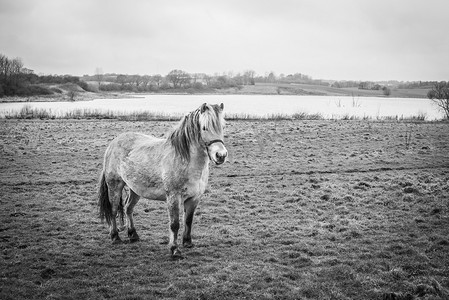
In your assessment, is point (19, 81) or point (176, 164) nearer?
point (176, 164)

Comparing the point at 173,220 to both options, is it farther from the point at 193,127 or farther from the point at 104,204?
the point at 104,204

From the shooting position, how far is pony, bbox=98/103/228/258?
580 cm

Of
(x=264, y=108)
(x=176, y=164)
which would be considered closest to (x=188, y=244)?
(x=176, y=164)

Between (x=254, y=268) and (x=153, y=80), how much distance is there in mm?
127536

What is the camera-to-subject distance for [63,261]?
19.8 ft

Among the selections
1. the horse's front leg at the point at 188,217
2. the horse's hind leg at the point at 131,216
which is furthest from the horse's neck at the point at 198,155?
the horse's hind leg at the point at 131,216

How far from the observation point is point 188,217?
656 cm

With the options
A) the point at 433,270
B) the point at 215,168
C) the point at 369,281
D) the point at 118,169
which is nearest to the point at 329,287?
the point at 369,281

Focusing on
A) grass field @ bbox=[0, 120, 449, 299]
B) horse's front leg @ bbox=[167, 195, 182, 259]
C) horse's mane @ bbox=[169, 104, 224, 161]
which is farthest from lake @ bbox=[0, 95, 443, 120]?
horse's front leg @ bbox=[167, 195, 182, 259]

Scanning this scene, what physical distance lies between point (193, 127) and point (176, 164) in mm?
778

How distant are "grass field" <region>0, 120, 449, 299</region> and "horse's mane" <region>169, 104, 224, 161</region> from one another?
7.11ft

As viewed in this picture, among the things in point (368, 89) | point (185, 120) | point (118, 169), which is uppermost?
point (368, 89)

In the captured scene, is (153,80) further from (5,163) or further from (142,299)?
(142,299)

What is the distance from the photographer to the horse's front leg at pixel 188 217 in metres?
6.38
